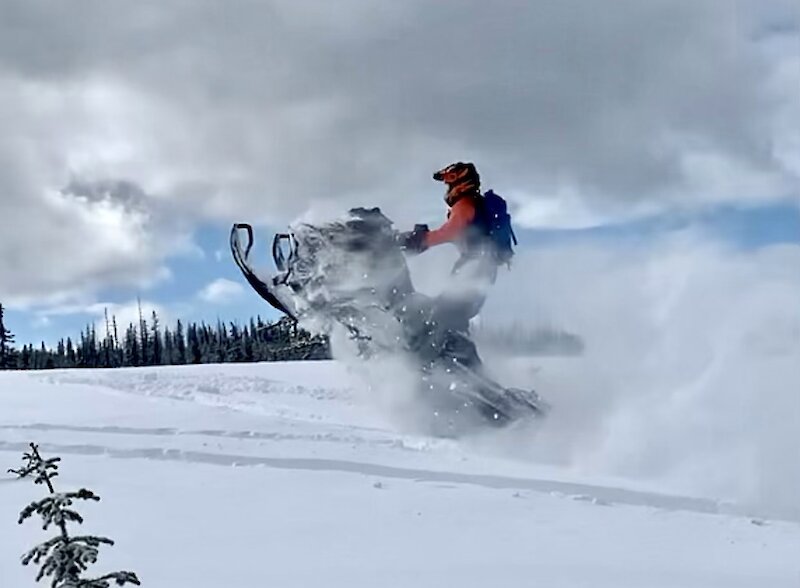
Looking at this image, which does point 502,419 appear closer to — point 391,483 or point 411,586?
point 391,483

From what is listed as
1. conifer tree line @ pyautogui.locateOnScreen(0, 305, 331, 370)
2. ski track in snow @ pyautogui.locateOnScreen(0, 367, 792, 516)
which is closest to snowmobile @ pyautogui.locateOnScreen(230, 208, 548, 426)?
ski track in snow @ pyautogui.locateOnScreen(0, 367, 792, 516)

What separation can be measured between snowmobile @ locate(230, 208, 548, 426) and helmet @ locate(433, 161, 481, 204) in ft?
3.90

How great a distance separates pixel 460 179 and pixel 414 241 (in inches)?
50.2

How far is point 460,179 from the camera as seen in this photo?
14.9 m

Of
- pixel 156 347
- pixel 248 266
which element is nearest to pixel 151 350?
pixel 156 347

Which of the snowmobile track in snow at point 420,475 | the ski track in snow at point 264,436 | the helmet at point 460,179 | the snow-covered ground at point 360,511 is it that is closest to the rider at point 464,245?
the helmet at point 460,179

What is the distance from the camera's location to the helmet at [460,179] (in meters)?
14.9

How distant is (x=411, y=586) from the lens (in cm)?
546

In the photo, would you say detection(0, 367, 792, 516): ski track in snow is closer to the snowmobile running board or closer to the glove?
the snowmobile running board

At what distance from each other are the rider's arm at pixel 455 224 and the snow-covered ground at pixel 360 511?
3.28 metres

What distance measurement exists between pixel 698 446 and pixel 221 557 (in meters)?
7.34

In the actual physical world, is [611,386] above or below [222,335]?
→ below

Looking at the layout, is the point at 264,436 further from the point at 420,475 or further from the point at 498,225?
the point at 498,225

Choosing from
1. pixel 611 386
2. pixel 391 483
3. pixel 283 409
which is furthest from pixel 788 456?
pixel 283 409
